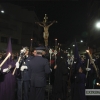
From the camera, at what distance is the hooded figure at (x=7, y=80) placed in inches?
297

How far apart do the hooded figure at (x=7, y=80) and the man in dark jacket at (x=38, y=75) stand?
1252 mm

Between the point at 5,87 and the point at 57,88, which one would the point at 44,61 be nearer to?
the point at 5,87

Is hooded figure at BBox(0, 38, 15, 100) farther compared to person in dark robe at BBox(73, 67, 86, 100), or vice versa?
person in dark robe at BBox(73, 67, 86, 100)

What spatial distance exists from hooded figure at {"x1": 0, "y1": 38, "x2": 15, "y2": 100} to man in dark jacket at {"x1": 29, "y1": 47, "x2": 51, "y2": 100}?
4.11ft

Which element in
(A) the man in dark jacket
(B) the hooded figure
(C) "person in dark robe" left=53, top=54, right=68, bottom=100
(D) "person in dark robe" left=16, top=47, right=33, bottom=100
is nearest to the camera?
(A) the man in dark jacket

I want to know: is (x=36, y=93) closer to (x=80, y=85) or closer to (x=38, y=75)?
(x=38, y=75)

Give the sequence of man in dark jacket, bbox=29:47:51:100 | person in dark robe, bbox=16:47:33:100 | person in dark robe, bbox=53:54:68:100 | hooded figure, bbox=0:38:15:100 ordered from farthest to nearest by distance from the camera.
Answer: person in dark robe, bbox=53:54:68:100, person in dark robe, bbox=16:47:33:100, hooded figure, bbox=0:38:15:100, man in dark jacket, bbox=29:47:51:100

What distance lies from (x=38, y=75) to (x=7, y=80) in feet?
5.24

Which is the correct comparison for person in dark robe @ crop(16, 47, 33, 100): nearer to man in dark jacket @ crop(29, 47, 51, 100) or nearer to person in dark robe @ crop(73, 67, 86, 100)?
man in dark jacket @ crop(29, 47, 51, 100)

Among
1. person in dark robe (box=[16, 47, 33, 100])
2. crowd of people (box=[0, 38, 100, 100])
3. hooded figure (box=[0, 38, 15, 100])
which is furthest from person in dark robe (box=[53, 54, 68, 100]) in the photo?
hooded figure (box=[0, 38, 15, 100])

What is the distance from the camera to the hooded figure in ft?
24.8

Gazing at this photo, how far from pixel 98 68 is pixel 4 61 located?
442 centimetres

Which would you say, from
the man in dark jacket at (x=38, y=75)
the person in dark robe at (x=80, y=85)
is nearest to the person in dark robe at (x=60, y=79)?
the person in dark robe at (x=80, y=85)

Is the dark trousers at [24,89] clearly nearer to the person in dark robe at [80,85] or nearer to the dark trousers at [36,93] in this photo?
the dark trousers at [36,93]
